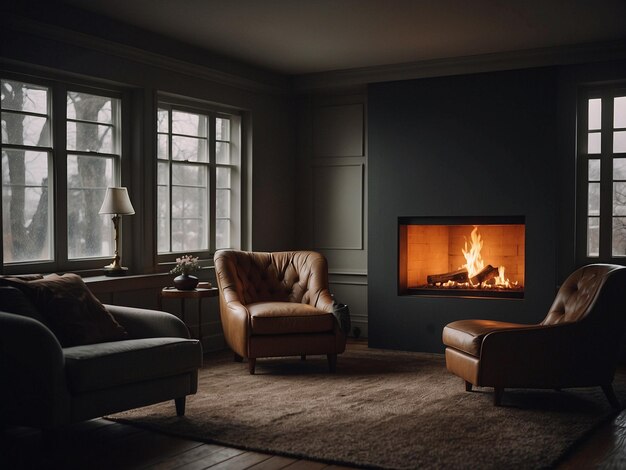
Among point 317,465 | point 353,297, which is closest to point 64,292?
point 317,465

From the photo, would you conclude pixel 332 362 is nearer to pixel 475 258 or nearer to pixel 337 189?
pixel 475 258

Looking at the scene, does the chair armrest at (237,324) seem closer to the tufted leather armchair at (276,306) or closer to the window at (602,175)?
the tufted leather armchair at (276,306)

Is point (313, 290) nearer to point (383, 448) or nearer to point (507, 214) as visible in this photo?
point (507, 214)

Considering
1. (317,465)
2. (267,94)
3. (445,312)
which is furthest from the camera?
(267,94)

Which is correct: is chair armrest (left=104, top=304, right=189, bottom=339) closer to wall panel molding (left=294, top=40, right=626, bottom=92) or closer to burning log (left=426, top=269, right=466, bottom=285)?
burning log (left=426, top=269, right=466, bottom=285)

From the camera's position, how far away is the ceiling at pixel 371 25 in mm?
4867

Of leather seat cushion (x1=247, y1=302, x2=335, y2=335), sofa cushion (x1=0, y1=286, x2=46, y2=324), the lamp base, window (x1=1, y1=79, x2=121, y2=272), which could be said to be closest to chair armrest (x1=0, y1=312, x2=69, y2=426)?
sofa cushion (x1=0, y1=286, x2=46, y2=324)

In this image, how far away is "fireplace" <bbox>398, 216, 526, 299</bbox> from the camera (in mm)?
6379

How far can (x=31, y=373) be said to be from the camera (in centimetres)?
340

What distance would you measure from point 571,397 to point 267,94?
12.7ft

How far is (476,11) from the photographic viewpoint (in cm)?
498

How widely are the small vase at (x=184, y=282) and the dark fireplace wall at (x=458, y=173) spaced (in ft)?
5.89

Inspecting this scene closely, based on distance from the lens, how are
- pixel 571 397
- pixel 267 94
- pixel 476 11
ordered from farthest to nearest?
pixel 267 94 < pixel 476 11 < pixel 571 397

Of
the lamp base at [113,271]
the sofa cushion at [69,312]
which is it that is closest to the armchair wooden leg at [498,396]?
the sofa cushion at [69,312]
